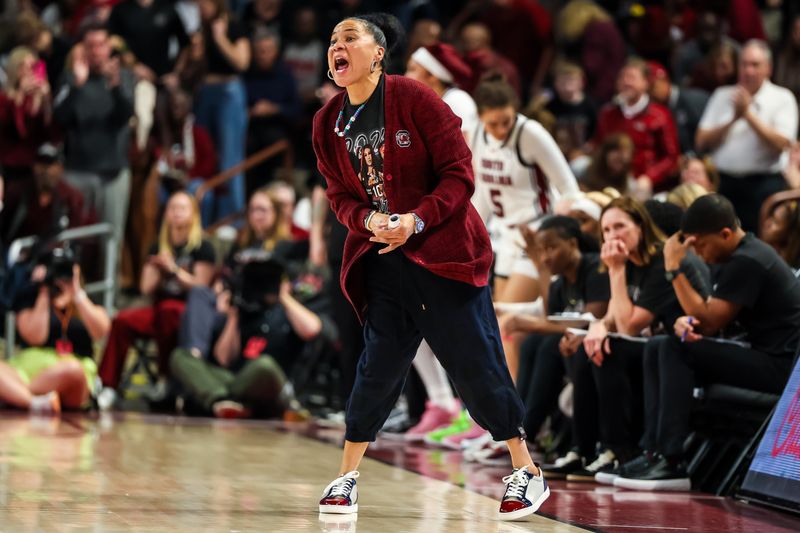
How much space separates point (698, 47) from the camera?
1201 cm

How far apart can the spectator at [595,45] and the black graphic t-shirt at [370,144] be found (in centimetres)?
755

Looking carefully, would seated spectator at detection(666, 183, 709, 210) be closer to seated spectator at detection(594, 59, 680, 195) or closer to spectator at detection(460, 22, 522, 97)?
seated spectator at detection(594, 59, 680, 195)

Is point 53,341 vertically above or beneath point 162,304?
beneath

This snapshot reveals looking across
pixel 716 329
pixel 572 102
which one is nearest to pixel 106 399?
pixel 572 102

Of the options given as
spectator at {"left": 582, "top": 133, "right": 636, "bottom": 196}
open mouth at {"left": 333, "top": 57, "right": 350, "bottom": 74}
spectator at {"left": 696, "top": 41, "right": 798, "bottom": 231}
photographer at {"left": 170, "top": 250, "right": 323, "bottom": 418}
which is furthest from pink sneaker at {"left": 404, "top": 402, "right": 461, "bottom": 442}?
open mouth at {"left": 333, "top": 57, "right": 350, "bottom": 74}

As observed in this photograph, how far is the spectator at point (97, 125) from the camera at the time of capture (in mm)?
10531

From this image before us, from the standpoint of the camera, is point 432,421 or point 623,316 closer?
point 623,316

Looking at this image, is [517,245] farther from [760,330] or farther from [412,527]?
[412,527]

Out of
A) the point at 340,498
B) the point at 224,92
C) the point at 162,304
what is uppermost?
the point at 224,92

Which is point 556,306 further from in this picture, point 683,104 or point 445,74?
point 683,104

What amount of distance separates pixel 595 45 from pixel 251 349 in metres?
4.84

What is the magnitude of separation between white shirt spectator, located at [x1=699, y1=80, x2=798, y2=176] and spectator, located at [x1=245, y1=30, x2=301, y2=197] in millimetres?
4294

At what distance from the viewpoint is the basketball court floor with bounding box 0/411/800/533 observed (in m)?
4.61

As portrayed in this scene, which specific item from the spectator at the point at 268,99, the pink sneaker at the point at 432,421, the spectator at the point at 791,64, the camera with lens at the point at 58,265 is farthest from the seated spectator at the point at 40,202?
the spectator at the point at 791,64
